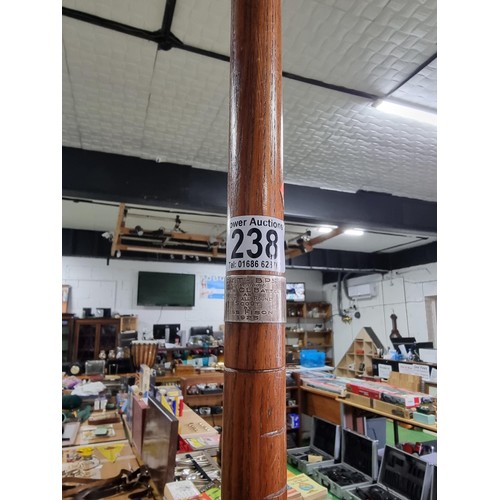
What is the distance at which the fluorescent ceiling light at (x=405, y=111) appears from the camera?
2.34 meters

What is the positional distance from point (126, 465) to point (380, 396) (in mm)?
2897

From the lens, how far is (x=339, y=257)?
28.2 ft

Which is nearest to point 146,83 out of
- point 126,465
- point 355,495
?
point 126,465

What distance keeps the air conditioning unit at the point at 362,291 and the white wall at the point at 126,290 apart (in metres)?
3.50

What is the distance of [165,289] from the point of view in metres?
8.48

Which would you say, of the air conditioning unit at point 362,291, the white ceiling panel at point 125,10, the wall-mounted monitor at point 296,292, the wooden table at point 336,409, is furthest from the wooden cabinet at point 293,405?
the white ceiling panel at point 125,10

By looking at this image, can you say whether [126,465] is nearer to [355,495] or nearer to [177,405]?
[177,405]

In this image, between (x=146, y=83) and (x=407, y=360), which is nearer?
(x=146, y=83)

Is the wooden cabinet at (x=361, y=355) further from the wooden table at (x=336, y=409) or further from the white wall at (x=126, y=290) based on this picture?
the wooden table at (x=336, y=409)

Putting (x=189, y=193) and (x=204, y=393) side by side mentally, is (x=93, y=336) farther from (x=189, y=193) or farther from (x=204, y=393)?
(x=189, y=193)

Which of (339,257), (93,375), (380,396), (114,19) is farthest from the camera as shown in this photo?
(339,257)

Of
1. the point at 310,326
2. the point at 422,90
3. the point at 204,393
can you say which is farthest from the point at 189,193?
the point at 310,326

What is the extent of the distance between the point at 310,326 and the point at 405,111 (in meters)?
8.64

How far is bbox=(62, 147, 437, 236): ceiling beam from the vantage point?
3.04 meters
